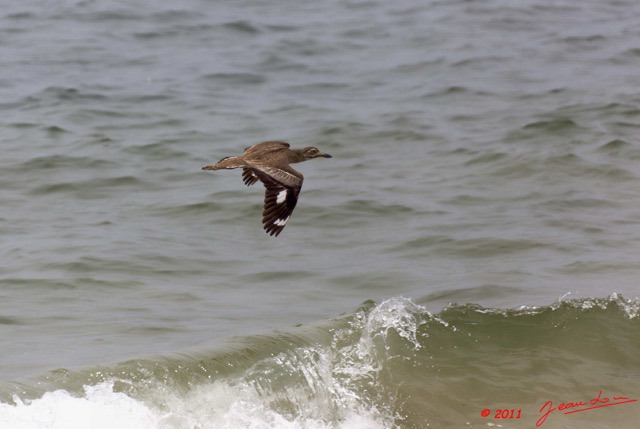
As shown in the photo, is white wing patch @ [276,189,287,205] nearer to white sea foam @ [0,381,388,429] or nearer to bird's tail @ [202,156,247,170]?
bird's tail @ [202,156,247,170]

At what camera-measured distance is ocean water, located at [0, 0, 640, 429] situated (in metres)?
6.96

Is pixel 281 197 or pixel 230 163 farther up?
pixel 230 163

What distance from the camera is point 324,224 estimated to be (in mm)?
10469

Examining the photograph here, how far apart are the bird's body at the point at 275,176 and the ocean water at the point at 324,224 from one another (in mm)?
984

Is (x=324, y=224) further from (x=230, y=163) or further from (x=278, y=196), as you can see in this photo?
(x=278, y=196)

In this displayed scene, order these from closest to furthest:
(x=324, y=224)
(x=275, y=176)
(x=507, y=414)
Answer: (x=507, y=414), (x=275, y=176), (x=324, y=224)

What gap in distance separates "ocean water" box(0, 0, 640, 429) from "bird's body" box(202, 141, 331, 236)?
984 mm

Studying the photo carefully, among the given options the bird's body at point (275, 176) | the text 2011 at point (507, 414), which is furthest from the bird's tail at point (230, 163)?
the text 2011 at point (507, 414)

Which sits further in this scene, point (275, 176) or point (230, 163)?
point (230, 163)

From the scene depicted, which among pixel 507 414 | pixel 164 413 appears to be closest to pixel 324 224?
pixel 507 414

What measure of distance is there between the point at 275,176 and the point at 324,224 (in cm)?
355

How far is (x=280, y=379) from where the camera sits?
692 centimetres

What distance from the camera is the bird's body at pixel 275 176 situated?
673 cm

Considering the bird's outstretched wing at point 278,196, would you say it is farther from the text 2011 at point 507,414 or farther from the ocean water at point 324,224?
the text 2011 at point 507,414
